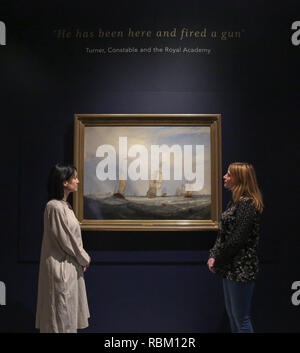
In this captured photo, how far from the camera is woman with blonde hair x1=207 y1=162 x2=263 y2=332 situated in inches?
92.4

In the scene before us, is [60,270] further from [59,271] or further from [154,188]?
[154,188]

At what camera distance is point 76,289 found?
2.48 metres

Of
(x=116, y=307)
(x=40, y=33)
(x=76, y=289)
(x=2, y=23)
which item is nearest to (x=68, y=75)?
(x=40, y=33)

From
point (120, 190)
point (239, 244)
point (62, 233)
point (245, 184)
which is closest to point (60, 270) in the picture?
point (62, 233)

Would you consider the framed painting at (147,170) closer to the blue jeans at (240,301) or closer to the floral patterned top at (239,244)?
the floral patterned top at (239,244)

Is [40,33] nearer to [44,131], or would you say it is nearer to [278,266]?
[44,131]

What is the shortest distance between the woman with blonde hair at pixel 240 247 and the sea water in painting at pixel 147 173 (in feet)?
1.79

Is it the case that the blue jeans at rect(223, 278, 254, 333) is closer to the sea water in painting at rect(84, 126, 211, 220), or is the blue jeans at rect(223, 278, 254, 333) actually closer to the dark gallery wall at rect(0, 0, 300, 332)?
the dark gallery wall at rect(0, 0, 300, 332)

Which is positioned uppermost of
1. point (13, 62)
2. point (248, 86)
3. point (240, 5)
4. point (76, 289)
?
point (240, 5)

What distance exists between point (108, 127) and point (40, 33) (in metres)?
1.06

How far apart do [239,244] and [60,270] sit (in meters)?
1.25

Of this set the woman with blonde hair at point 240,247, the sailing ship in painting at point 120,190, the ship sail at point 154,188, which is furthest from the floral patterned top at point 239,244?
the sailing ship in painting at point 120,190

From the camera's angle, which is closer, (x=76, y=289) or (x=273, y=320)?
(x=76, y=289)

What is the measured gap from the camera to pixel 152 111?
306 centimetres
